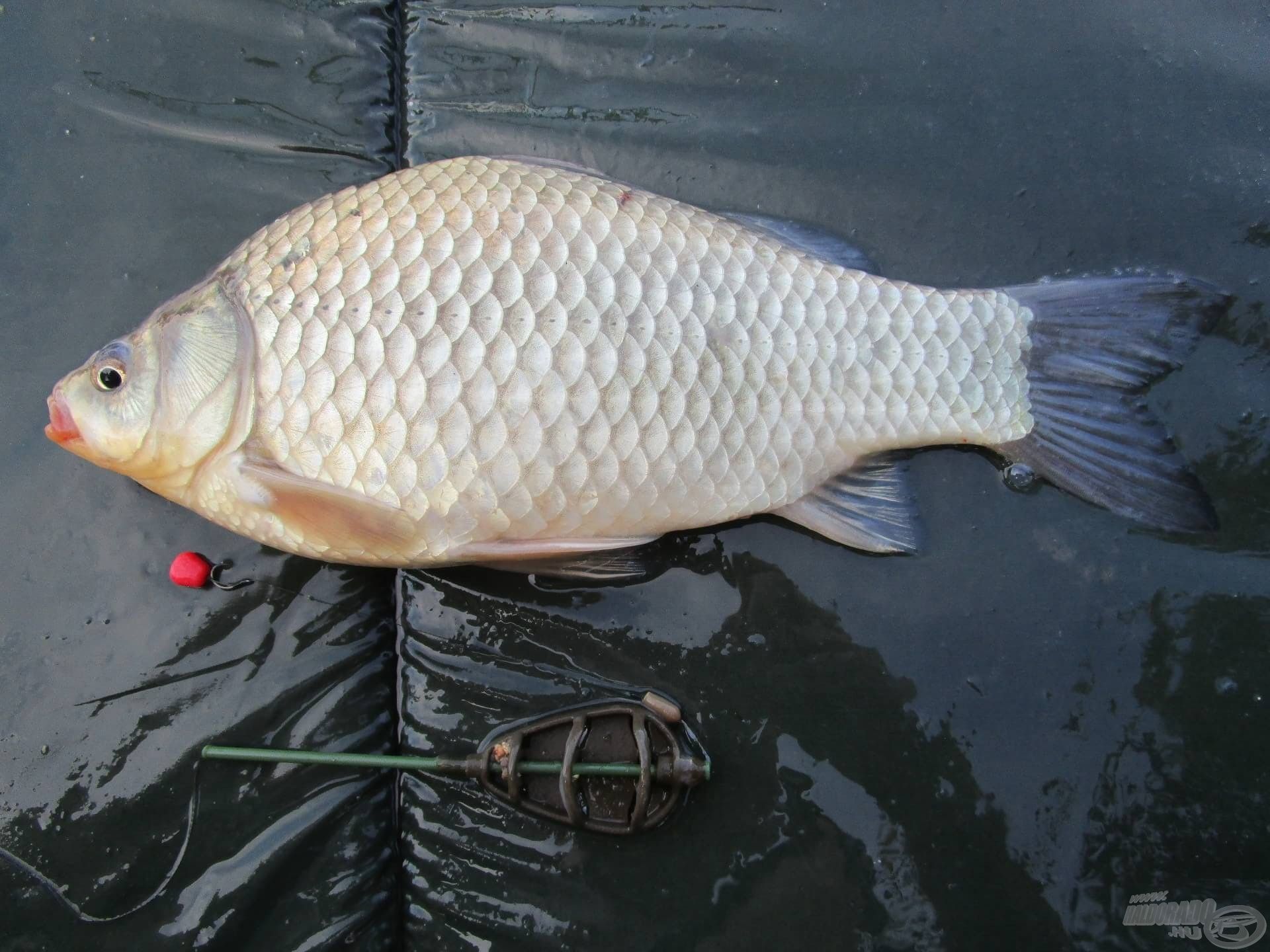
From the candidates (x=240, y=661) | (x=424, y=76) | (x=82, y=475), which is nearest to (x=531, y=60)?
(x=424, y=76)

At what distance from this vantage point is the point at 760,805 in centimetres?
130

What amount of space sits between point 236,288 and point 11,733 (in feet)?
2.90

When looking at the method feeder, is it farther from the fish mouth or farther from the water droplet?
the water droplet

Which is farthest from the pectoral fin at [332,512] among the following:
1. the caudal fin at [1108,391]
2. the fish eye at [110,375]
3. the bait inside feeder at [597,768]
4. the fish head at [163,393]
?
the caudal fin at [1108,391]

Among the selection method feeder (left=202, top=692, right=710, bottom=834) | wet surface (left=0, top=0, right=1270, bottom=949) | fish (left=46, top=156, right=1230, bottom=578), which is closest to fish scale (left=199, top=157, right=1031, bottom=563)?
fish (left=46, top=156, right=1230, bottom=578)

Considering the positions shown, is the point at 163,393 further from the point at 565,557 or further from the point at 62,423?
the point at 565,557

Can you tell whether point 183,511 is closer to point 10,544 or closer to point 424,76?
point 10,544

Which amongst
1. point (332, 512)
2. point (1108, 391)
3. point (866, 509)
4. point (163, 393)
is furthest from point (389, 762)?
point (1108, 391)

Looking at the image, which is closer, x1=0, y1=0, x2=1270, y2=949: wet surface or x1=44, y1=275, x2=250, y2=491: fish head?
x1=44, y1=275, x2=250, y2=491: fish head

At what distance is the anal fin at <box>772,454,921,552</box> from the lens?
129 cm

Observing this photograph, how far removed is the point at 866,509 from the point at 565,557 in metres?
0.53

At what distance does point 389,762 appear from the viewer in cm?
125

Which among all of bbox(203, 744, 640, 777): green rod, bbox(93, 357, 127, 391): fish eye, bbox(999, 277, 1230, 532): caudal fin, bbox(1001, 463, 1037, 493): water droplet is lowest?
bbox(203, 744, 640, 777): green rod

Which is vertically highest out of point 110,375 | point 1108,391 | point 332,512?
point 1108,391
